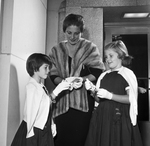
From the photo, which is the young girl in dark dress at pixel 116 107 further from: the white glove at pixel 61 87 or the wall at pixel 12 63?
the wall at pixel 12 63

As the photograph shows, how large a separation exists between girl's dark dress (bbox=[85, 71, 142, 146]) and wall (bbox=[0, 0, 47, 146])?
0.66 meters

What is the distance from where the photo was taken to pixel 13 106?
176 cm

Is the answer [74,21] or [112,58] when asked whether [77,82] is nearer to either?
[112,58]

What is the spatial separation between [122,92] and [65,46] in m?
0.68

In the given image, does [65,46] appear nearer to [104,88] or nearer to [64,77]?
[64,77]

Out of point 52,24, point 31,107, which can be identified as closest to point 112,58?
point 31,107

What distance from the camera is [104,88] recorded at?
174 centimetres

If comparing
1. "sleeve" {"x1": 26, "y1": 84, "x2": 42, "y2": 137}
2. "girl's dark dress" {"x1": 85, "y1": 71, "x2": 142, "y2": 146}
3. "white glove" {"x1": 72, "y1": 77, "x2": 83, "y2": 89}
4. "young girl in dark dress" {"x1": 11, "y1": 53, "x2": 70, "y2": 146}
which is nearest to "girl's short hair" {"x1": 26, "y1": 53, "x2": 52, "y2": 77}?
"young girl in dark dress" {"x1": 11, "y1": 53, "x2": 70, "y2": 146}

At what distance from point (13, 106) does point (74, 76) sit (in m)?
0.59

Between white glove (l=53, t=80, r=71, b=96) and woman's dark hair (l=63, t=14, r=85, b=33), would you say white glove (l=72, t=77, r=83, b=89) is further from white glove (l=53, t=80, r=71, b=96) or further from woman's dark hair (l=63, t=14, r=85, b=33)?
woman's dark hair (l=63, t=14, r=85, b=33)

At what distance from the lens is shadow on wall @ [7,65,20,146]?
5.60ft

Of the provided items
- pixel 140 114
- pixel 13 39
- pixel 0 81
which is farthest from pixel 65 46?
pixel 140 114

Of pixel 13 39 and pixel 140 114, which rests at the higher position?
pixel 13 39

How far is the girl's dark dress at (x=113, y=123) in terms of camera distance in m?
1.57
